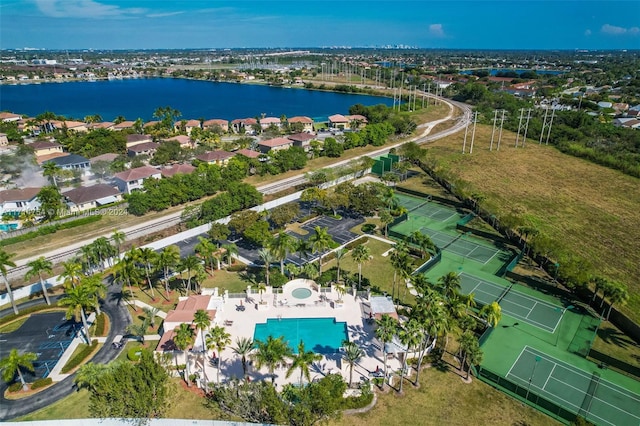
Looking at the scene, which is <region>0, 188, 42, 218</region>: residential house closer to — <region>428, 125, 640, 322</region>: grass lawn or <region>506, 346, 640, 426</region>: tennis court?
<region>506, 346, 640, 426</region>: tennis court

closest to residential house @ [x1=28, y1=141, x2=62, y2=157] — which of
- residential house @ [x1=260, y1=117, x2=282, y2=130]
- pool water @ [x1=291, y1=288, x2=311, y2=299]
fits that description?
residential house @ [x1=260, y1=117, x2=282, y2=130]

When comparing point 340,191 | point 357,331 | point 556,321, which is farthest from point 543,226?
point 357,331

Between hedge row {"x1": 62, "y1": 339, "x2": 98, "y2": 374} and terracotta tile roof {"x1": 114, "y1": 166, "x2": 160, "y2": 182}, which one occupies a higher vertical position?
terracotta tile roof {"x1": 114, "y1": 166, "x2": 160, "y2": 182}

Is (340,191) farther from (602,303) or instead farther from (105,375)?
(105,375)

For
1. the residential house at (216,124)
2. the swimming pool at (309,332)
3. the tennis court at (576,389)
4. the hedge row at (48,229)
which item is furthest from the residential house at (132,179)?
the tennis court at (576,389)

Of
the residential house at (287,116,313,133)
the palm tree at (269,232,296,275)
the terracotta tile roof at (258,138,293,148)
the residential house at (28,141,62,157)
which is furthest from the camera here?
the residential house at (287,116,313,133)
